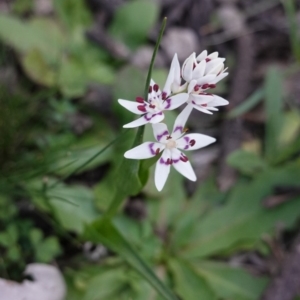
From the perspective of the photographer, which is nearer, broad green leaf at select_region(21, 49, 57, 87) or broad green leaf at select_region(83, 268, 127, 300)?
broad green leaf at select_region(83, 268, 127, 300)

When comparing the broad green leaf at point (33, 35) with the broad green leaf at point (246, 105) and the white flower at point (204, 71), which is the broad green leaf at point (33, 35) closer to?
the broad green leaf at point (246, 105)

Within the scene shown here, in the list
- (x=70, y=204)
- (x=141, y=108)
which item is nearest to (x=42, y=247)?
(x=70, y=204)

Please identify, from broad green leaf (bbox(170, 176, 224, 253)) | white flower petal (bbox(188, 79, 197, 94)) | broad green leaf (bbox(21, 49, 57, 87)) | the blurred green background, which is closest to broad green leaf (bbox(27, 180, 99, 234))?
the blurred green background

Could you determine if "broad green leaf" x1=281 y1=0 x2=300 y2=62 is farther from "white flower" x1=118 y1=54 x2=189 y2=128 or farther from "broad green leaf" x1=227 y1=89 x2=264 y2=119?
"white flower" x1=118 y1=54 x2=189 y2=128

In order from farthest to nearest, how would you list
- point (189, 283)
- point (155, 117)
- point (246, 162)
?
1. point (246, 162)
2. point (189, 283)
3. point (155, 117)

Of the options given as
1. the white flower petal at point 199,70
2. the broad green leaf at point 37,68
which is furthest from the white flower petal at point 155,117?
the broad green leaf at point 37,68

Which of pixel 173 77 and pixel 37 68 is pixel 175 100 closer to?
pixel 173 77

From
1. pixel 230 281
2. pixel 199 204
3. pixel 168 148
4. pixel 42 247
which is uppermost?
pixel 168 148
